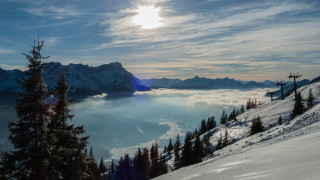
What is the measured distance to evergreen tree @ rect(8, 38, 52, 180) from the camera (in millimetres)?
12453

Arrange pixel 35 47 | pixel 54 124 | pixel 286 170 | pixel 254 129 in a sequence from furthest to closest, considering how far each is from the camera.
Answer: pixel 254 129
pixel 54 124
pixel 35 47
pixel 286 170

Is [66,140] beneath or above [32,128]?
beneath

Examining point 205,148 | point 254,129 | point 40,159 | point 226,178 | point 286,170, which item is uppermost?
point 286,170

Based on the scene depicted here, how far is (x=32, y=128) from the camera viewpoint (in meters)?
12.9

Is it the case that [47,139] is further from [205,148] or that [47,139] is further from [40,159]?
[205,148]

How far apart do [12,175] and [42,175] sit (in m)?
2.28

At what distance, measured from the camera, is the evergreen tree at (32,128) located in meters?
12.5

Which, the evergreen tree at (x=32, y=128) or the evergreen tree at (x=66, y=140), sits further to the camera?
the evergreen tree at (x=66, y=140)

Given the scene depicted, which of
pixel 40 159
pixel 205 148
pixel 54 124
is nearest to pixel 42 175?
pixel 40 159

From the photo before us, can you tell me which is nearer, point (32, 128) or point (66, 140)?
point (32, 128)

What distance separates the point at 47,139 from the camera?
42.4ft

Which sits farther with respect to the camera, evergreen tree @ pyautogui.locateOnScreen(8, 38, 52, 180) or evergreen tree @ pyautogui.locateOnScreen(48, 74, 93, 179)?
evergreen tree @ pyautogui.locateOnScreen(48, 74, 93, 179)

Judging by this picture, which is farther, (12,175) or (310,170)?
(12,175)

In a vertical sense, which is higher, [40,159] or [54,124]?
[54,124]
